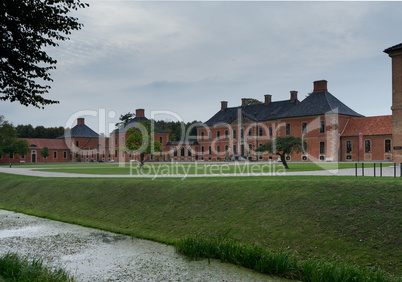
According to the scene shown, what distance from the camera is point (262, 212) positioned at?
10.9 metres

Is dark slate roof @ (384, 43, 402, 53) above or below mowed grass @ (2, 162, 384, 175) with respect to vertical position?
above

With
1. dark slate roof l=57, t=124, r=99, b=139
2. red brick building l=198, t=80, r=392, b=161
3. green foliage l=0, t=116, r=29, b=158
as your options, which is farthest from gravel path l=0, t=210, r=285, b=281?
dark slate roof l=57, t=124, r=99, b=139

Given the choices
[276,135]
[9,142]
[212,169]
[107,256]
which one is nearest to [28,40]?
→ [107,256]

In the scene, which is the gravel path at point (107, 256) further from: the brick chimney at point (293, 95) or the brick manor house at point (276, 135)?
the brick chimney at point (293, 95)

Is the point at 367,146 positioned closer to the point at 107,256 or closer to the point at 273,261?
the point at 273,261

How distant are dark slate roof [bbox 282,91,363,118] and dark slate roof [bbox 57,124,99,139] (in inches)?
1745

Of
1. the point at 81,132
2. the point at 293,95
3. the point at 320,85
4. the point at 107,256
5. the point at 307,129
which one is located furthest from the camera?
the point at 81,132

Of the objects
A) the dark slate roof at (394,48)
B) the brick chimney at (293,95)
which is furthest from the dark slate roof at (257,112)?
the dark slate roof at (394,48)

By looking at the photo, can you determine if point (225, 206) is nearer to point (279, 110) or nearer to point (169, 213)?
point (169, 213)

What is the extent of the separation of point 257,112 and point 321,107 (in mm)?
15866

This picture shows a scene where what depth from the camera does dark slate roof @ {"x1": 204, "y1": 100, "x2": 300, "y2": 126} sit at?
57.4 m

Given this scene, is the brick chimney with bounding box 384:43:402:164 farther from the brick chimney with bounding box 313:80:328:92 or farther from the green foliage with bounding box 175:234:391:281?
the brick chimney with bounding box 313:80:328:92

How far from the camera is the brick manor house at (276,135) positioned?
4147 cm

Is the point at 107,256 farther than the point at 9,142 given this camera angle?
No
